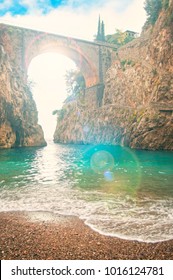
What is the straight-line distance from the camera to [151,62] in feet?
159

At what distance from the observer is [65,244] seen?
585 cm

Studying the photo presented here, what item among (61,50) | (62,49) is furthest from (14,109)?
(61,50)

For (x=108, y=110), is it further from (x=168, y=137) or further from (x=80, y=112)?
(x=168, y=137)

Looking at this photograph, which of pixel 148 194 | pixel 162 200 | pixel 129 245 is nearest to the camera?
pixel 129 245

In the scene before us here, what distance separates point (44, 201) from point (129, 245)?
5.28 m

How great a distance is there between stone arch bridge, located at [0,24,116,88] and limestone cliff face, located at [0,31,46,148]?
1.62 metres

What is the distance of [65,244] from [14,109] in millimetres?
43218

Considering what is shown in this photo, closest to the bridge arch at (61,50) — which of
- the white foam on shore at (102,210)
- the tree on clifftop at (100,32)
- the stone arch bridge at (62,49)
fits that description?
the stone arch bridge at (62,49)

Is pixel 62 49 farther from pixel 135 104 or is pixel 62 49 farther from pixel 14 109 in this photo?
pixel 135 104

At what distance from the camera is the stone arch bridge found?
5291cm

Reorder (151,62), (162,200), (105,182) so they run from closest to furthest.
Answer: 1. (162,200)
2. (105,182)
3. (151,62)

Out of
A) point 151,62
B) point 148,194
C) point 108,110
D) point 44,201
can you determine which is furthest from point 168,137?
point 44,201

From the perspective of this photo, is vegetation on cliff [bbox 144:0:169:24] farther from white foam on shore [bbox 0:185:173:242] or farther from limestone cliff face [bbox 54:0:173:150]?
white foam on shore [bbox 0:185:173:242]

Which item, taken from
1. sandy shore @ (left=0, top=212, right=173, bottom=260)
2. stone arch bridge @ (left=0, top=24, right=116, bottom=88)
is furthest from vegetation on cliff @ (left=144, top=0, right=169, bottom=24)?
sandy shore @ (left=0, top=212, right=173, bottom=260)
